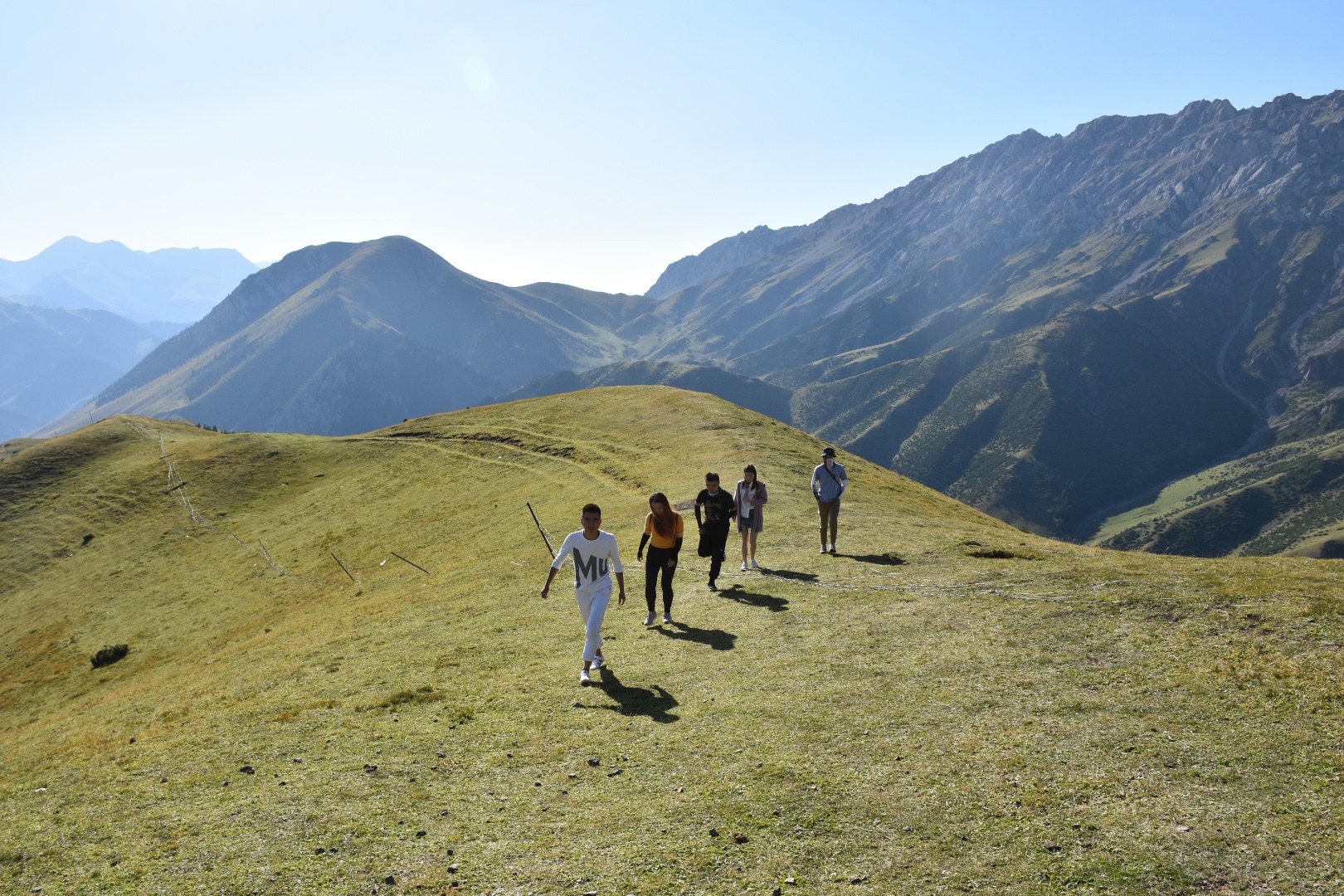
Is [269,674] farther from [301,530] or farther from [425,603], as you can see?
[301,530]

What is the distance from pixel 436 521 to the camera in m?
53.7

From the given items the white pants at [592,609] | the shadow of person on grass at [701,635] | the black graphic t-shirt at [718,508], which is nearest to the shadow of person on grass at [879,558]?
the black graphic t-shirt at [718,508]

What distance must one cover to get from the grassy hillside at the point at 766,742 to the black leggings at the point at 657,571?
958 mm

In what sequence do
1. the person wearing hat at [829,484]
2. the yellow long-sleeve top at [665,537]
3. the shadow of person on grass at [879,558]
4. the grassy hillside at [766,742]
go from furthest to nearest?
the person wearing hat at [829,484] < the shadow of person on grass at [879,558] < the yellow long-sleeve top at [665,537] < the grassy hillside at [766,742]

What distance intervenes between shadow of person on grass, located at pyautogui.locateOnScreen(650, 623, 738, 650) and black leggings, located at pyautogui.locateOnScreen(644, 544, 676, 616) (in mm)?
552

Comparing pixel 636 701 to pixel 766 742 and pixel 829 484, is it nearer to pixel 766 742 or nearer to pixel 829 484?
pixel 766 742

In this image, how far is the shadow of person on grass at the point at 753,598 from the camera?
22047mm

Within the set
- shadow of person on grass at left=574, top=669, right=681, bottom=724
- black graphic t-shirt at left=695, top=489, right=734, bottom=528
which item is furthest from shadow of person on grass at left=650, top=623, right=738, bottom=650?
black graphic t-shirt at left=695, top=489, right=734, bottom=528

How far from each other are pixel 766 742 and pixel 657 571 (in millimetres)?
7976

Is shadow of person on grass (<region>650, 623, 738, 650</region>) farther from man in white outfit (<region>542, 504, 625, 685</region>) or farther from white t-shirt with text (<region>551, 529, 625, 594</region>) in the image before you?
white t-shirt with text (<region>551, 529, 625, 594</region>)

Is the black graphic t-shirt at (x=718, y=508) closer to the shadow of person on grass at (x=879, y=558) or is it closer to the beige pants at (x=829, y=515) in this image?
the beige pants at (x=829, y=515)

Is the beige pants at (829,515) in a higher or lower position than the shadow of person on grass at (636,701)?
higher

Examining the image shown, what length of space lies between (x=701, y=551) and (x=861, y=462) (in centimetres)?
4413

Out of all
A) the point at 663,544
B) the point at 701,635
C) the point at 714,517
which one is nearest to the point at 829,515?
the point at 714,517
